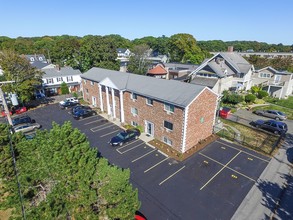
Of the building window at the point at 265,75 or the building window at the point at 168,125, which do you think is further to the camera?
the building window at the point at 265,75

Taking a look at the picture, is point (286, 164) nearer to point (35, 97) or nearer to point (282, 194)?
point (282, 194)

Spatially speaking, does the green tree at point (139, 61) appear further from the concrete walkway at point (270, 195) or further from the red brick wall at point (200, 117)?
the concrete walkway at point (270, 195)

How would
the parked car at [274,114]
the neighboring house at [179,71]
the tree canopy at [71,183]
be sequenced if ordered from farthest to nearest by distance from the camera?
the neighboring house at [179,71] → the parked car at [274,114] → the tree canopy at [71,183]

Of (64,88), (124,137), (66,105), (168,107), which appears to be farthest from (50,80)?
(168,107)

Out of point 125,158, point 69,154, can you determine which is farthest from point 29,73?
point 69,154

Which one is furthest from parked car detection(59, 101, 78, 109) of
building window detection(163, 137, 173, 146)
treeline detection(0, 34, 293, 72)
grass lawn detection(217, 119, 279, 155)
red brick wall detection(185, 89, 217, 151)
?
grass lawn detection(217, 119, 279, 155)

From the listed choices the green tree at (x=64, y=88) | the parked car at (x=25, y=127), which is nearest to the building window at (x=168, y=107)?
the parked car at (x=25, y=127)

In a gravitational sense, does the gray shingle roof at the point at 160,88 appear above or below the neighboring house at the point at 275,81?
above

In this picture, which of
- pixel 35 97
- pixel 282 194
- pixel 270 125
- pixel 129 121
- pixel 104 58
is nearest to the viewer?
pixel 282 194

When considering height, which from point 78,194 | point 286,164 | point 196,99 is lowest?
point 286,164
